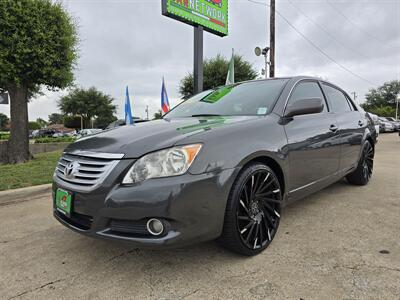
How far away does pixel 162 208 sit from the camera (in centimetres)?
176

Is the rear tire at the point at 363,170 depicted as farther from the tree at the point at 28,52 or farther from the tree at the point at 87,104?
the tree at the point at 87,104

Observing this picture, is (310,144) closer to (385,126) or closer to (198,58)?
(198,58)

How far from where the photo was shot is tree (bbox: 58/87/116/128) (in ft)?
134

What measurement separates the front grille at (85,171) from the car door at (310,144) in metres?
1.53

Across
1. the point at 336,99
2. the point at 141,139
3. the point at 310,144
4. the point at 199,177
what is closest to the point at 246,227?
the point at 199,177

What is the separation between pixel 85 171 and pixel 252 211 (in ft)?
4.07

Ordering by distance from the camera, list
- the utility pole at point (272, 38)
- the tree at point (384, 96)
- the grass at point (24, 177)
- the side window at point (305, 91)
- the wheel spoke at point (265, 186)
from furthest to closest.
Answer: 1. the tree at point (384, 96)
2. the utility pole at point (272, 38)
3. the grass at point (24, 177)
4. the side window at point (305, 91)
5. the wheel spoke at point (265, 186)

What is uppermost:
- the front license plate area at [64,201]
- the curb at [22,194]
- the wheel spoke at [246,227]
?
the front license plate area at [64,201]

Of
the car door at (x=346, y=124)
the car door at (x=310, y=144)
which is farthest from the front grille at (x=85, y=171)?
the car door at (x=346, y=124)

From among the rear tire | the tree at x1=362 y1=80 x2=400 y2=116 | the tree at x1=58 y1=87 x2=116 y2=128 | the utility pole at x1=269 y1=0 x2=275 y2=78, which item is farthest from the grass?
the tree at x1=362 y1=80 x2=400 y2=116

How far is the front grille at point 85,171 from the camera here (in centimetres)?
191

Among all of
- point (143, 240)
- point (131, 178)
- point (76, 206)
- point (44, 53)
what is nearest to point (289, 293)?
point (143, 240)

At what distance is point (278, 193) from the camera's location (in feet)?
7.95

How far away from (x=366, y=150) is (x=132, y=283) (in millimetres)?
3915
